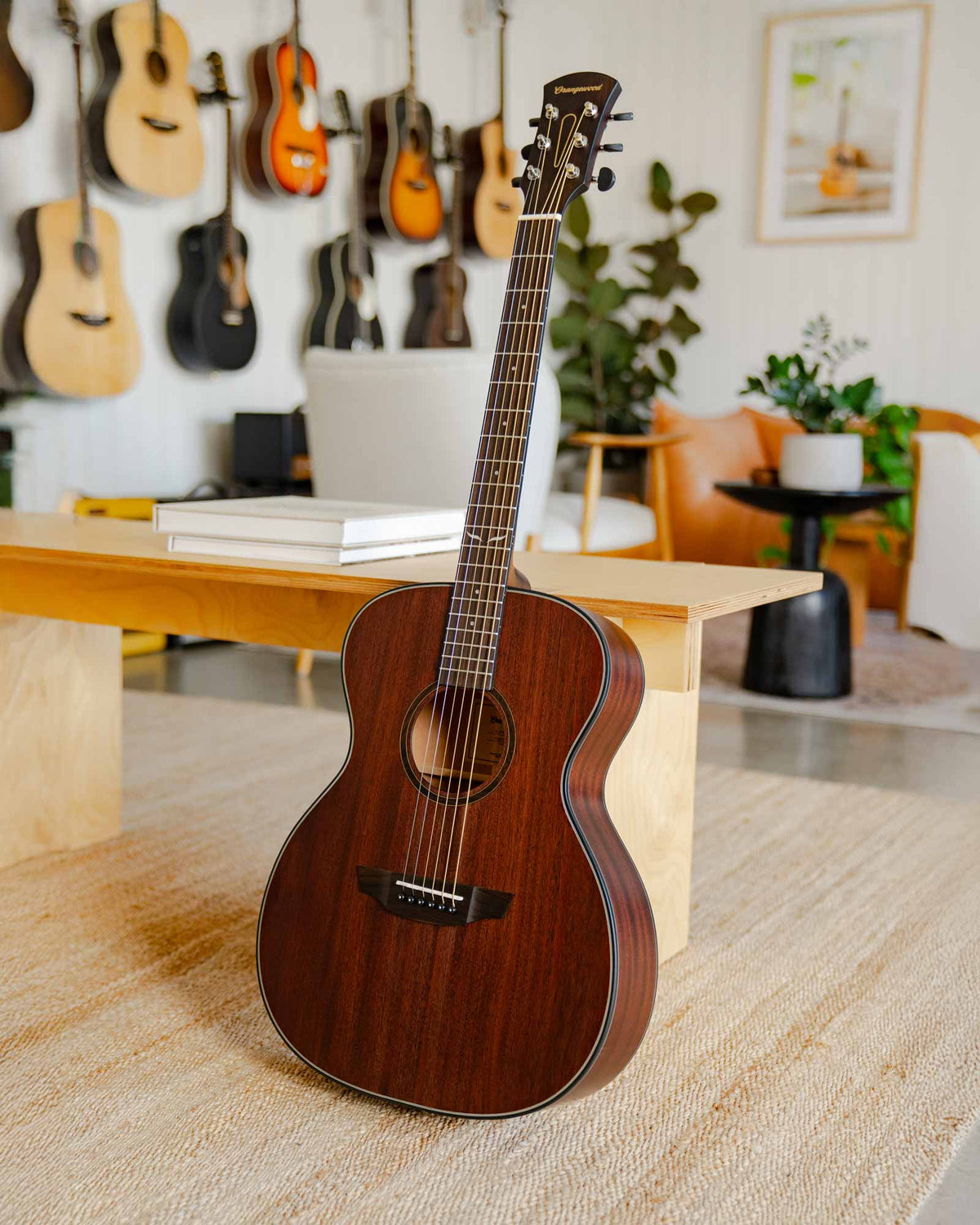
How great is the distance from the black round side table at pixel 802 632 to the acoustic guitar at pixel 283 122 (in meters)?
1.80

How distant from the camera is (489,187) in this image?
4867mm

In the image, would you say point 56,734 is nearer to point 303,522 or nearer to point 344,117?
point 303,522

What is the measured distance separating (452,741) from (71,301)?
8.42ft

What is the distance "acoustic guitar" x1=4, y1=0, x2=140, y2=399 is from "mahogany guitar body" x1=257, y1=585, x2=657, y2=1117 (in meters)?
2.40

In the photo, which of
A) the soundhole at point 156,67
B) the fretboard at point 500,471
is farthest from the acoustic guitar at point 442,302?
the fretboard at point 500,471

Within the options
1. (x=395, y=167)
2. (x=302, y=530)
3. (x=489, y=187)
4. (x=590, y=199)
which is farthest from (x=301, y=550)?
(x=590, y=199)

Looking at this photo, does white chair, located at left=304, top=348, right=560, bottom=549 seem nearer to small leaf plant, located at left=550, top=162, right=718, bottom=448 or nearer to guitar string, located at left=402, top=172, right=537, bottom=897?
guitar string, located at left=402, top=172, right=537, bottom=897

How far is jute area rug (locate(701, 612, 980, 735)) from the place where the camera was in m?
3.20

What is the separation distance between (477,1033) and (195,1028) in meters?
0.41

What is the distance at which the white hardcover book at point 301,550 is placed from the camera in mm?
1440

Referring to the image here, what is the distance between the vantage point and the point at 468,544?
1235mm

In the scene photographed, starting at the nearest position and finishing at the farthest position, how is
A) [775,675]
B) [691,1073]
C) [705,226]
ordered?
[691,1073] → [775,675] → [705,226]

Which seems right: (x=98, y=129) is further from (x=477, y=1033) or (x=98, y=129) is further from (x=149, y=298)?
(x=477, y=1033)

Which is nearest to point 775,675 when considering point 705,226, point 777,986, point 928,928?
point 928,928
